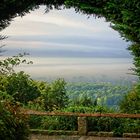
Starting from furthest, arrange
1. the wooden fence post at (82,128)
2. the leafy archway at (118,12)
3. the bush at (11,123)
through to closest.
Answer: the wooden fence post at (82,128) → the leafy archway at (118,12) → the bush at (11,123)

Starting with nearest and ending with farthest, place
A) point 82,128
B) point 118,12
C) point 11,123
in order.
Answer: point 11,123
point 118,12
point 82,128

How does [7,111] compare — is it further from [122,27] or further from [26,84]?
[26,84]

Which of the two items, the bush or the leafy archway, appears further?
the leafy archway

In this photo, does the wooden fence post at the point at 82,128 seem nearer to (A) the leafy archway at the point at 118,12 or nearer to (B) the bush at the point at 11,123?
(A) the leafy archway at the point at 118,12

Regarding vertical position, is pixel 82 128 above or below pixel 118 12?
below

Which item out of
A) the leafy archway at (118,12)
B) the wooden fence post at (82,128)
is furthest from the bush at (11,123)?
the wooden fence post at (82,128)

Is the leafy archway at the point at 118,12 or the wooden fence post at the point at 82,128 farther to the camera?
the wooden fence post at the point at 82,128

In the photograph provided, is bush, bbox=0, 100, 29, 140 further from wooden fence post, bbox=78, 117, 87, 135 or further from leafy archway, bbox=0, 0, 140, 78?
wooden fence post, bbox=78, 117, 87, 135

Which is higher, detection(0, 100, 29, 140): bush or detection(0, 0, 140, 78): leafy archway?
detection(0, 0, 140, 78): leafy archway

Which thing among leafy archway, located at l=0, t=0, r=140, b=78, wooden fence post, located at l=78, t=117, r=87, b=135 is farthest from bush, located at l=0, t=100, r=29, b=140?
wooden fence post, located at l=78, t=117, r=87, b=135

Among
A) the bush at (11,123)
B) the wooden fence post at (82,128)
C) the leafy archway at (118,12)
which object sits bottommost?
the wooden fence post at (82,128)

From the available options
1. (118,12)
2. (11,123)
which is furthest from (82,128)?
(11,123)

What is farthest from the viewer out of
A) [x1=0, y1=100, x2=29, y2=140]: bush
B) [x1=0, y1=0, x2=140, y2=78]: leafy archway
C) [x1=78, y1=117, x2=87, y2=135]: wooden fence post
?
[x1=78, y1=117, x2=87, y2=135]: wooden fence post

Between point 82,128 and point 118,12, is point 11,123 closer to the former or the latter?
point 118,12
